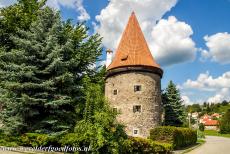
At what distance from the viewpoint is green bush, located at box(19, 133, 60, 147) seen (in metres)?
14.0

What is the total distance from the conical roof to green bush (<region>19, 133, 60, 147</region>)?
17413 mm

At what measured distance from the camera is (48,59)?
1603cm

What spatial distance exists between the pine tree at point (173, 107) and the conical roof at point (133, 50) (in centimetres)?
1269

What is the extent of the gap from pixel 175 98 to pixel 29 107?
3135cm

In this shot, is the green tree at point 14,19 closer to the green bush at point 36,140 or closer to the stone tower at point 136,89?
the green bush at point 36,140

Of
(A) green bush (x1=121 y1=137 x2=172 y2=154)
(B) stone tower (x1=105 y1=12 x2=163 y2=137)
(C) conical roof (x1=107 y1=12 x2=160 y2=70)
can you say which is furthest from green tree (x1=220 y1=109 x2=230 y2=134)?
(A) green bush (x1=121 y1=137 x2=172 y2=154)

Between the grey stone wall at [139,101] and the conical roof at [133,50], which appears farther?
the conical roof at [133,50]

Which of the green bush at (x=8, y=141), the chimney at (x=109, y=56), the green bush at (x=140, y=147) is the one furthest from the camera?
the chimney at (x=109, y=56)

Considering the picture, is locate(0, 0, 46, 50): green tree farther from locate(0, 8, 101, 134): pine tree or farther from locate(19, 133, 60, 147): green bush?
locate(19, 133, 60, 147): green bush

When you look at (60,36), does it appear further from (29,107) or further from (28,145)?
(28,145)

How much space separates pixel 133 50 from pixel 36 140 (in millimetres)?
19758

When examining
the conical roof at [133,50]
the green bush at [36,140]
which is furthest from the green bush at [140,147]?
the conical roof at [133,50]

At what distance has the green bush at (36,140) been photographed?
1402 centimetres

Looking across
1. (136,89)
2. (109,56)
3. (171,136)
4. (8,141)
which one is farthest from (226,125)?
(8,141)
